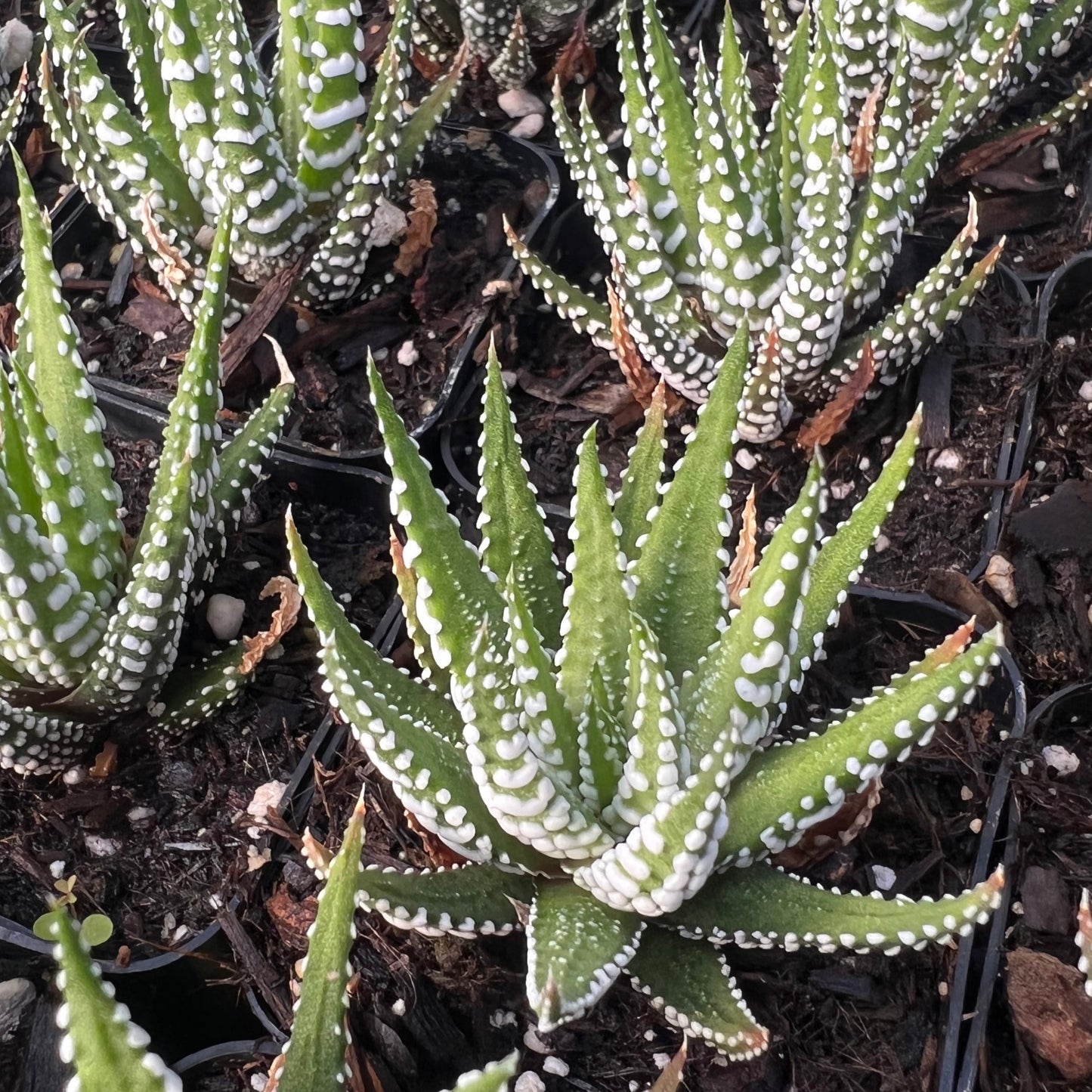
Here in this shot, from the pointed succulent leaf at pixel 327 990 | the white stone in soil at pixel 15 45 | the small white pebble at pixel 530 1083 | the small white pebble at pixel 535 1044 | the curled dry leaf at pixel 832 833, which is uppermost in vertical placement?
the white stone in soil at pixel 15 45

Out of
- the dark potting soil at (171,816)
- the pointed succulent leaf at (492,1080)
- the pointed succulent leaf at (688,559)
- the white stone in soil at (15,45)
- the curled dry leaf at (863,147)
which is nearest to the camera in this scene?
the pointed succulent leaf at (492,1080)

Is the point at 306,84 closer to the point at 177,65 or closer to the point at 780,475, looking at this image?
the point at 177,65

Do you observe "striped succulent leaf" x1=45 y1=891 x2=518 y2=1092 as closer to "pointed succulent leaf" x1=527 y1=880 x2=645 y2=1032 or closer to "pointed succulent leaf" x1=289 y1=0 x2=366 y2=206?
"pointed succulent leaf" x1=527 y1=880 x2=645 y2=1032

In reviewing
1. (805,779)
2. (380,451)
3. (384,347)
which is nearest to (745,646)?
(805,779)

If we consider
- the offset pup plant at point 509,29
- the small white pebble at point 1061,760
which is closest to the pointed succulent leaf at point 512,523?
the small white pebble at point 1061,760

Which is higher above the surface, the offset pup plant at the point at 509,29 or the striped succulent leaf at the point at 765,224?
the offset pup plant at the point at 509,29

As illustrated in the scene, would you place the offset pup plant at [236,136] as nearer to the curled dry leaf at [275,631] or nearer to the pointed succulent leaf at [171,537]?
the pointed succulent leaf at [171,537]

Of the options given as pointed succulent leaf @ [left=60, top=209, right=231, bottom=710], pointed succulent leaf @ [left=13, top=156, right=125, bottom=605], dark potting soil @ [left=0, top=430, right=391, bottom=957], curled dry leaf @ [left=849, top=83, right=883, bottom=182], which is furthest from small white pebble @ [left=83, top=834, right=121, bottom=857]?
curled dry leaf @ [left=849, top=83, right=883, bottom=182]
